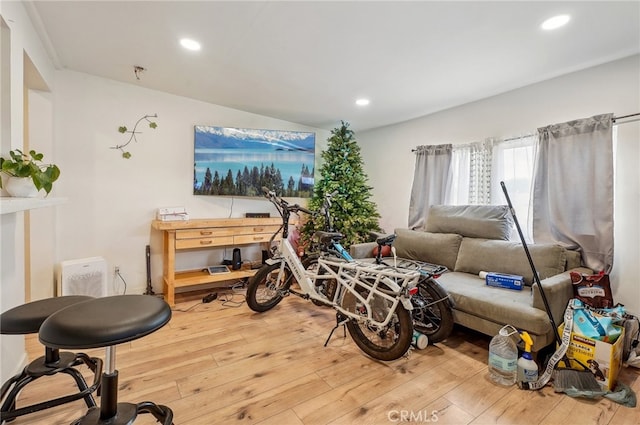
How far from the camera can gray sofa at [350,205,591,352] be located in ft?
6.48

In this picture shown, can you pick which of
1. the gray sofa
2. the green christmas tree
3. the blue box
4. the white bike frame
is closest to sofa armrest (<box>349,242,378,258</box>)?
the gray sofa

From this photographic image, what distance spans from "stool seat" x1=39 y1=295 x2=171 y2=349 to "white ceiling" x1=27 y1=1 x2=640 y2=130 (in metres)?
1.79

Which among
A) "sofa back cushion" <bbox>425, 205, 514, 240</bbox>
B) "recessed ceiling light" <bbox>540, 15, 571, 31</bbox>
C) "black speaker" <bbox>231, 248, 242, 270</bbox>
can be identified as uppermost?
"recessed ceiling light" <bbox>540, 15, 571, 31</bbox>

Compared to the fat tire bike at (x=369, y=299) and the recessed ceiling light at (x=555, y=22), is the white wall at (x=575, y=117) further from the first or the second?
the fat tire bike at (x=369, y=299)

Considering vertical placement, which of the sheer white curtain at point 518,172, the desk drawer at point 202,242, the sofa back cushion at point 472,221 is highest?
the sheer white curtain at point 518,172

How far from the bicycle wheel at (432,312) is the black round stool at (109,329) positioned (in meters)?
1.78

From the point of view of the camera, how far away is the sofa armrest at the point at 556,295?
1927 mm

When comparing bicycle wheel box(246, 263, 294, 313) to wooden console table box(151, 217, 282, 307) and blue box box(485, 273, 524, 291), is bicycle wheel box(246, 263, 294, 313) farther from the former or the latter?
blue box box(485, 273, 524, 291)

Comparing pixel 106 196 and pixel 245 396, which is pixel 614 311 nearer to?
pixel 245 396

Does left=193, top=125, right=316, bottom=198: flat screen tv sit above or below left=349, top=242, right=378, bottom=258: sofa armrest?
above

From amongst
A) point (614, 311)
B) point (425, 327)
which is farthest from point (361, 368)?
point (614, 311)

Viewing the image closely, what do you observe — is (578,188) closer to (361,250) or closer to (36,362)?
(361,250)

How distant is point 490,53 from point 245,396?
9.55 feet

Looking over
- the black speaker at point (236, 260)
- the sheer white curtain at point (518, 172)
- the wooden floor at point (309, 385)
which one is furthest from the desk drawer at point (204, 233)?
the sheer white curtain at point (518, 172)
